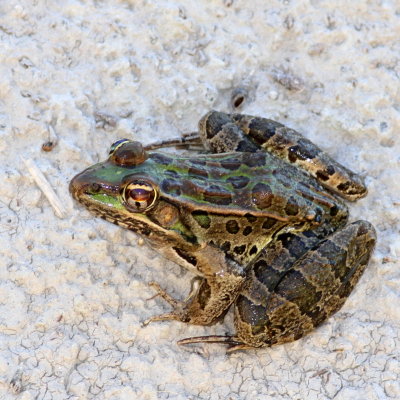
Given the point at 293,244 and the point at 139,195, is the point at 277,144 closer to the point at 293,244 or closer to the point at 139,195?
the point at 293,244

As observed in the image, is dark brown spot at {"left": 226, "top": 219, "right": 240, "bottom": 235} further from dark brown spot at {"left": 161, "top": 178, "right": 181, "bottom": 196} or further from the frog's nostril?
the frog's nostril

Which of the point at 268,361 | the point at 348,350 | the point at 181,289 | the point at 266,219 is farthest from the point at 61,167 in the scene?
the point at 348,350

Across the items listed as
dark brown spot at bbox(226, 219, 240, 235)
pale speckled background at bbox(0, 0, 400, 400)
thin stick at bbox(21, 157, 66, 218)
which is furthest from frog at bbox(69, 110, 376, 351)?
→ thin stick at bbox(21, 157, 66, 218)

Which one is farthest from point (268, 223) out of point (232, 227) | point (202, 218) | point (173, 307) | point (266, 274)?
point (173, 307)

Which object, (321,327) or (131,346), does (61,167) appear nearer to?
(131,346)

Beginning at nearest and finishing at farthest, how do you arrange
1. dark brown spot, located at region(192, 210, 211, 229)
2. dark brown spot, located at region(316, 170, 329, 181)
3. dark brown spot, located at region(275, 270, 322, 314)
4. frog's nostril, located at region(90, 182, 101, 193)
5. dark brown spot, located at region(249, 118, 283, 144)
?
frog's nostril, located at region(90, 182, 101, 193) < dark brown spot, located at region(275, 270, 322, 314) < dark brown spot, located at region(192, 210, 211, 229) < dark brown spot, located at region(316, 170, 329, 181) < dark brown spot, located at region(249, 118, 283, 144)

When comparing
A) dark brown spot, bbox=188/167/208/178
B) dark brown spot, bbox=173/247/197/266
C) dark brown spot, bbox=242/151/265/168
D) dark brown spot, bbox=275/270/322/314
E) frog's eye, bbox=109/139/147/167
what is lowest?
dark brown spot, bbox=173/247/197/266

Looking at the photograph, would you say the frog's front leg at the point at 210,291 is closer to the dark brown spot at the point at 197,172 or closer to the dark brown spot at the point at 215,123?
the dark brown spot at the point at 197,172
